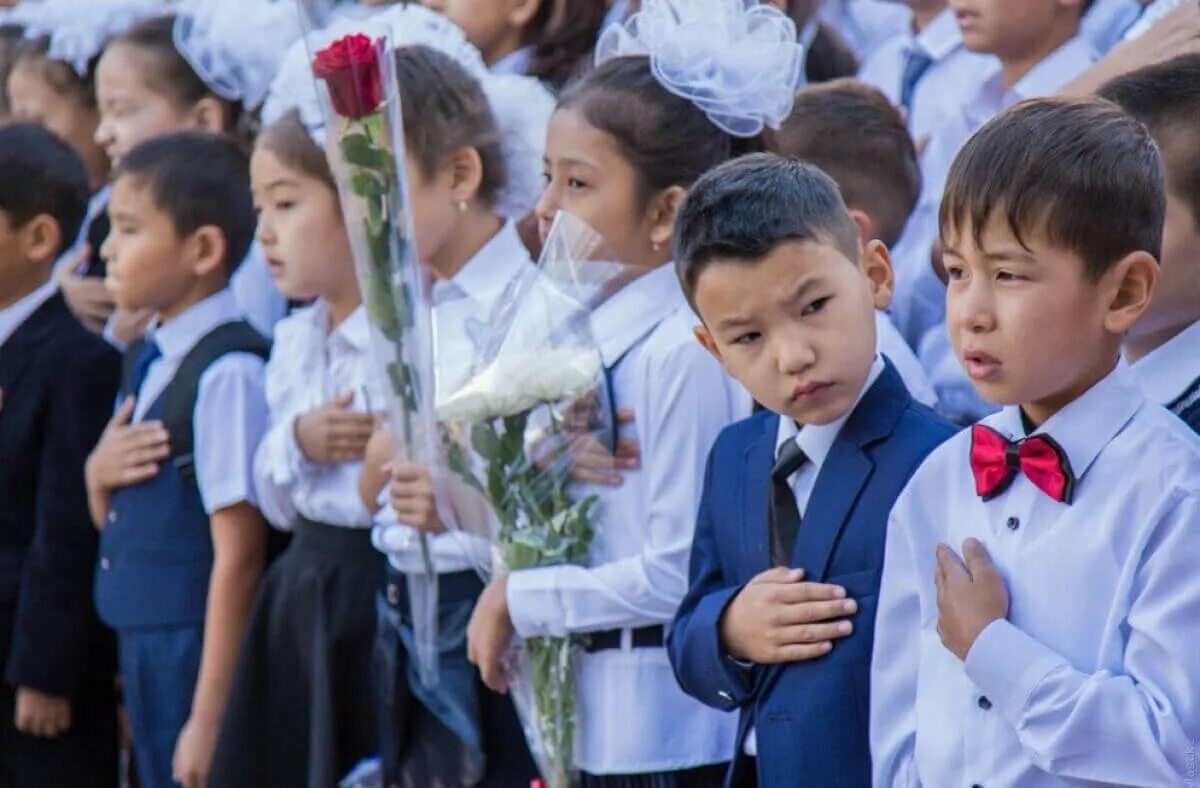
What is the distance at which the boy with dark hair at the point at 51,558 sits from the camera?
15.6 feet

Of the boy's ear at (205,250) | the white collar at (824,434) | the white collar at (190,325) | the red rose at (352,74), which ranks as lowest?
the white collar at (824,434)

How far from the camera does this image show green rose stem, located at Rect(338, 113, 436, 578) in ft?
11.0

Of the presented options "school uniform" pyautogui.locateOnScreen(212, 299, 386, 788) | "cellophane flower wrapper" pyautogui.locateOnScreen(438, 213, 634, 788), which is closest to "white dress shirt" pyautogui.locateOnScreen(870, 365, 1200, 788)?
"cellophane flower wrapper" pyautogui.locateOnScreen(438, 213, 634, 788)

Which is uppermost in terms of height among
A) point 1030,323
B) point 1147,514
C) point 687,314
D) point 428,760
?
point 687,314

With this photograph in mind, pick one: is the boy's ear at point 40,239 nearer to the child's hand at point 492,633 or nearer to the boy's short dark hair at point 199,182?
the boy's short dark hair at point 199,182

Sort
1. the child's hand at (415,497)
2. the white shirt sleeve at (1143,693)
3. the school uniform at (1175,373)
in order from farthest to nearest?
the child's hand at (415,497)
the school uniform at (1175,373)
the white shirt sleeve at (1143,693)

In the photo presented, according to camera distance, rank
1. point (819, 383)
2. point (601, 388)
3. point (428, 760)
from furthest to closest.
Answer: point (428, 760) → point (601, 388) → point (819, 383)

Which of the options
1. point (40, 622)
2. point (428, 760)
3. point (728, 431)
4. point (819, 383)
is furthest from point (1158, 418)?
point (40, 622)

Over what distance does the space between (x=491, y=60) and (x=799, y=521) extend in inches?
87.1

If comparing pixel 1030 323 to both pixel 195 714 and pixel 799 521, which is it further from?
pixel 195 714

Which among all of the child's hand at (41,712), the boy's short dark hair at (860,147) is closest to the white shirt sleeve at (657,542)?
the boy's short dark hair at (860,147)

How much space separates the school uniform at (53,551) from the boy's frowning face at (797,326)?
100 inches

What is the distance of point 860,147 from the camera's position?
A: 12.6 feet

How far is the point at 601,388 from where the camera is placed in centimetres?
328
